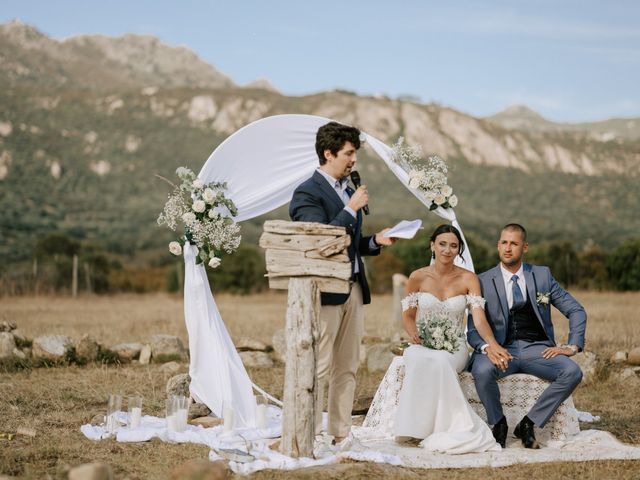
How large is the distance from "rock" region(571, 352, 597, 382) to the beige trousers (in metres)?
4.59

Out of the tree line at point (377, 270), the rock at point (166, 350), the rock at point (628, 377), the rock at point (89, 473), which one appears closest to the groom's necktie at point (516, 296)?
the rock at point (628, 377)

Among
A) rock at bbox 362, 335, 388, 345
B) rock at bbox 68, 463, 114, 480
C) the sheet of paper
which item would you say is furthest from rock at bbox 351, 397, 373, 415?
rock at bbox 362, 335, 388, 345

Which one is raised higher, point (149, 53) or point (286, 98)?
point (149, 53)

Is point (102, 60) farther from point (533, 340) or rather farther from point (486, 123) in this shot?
point (533, 340)

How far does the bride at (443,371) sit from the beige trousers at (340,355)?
1.82 feet

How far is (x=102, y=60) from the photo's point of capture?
414ft

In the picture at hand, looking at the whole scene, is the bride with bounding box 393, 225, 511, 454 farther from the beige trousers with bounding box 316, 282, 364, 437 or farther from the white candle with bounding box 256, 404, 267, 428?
the white candle with bounding box 256, 404, 267, 428

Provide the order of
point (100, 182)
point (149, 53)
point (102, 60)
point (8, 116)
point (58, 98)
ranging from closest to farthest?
point (100, 182) < point (8, 116) < point (58, 98) < point (102, 60) < point (149, 53)

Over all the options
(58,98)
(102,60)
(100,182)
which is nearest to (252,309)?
(100,182)

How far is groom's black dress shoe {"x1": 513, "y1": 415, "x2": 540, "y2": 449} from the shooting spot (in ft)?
22.2

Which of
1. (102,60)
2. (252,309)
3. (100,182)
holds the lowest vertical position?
(252,309)

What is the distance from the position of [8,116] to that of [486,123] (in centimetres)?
3915

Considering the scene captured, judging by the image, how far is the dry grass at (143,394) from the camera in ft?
19.6

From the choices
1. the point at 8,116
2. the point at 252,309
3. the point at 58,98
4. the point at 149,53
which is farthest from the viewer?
the point at 149,53
